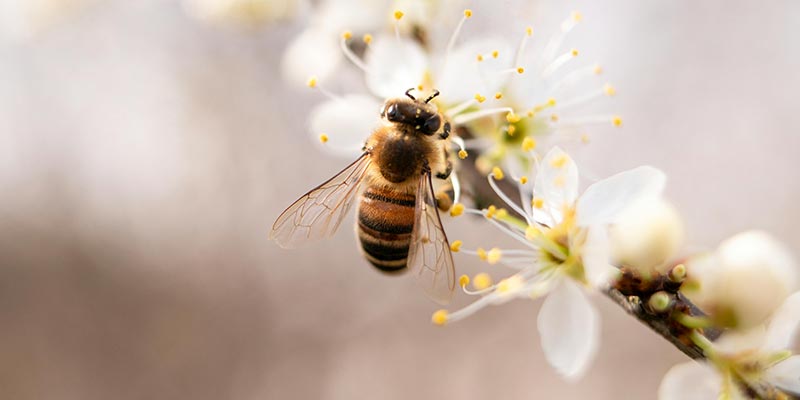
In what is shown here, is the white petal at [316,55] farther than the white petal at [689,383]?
Yes

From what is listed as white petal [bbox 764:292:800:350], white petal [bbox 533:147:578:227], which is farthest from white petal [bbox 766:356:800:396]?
white petal [bbox 533:147:578:227]

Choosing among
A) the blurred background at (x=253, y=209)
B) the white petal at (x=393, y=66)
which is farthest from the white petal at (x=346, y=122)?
the blurred background at (x=253, y=209)

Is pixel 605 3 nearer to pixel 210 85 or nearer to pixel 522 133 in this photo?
pixel 210 85

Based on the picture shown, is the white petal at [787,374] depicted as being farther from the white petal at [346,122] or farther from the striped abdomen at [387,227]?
the white petal at [346,122]

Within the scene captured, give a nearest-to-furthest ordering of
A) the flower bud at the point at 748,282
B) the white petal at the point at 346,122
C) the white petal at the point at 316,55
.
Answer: the flower bud at the point at 748,282
the white petal at the point at 346,122
the white petal at the point at 316,55

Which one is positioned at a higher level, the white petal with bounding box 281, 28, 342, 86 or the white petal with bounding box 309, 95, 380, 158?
the white petal with bounding box 281, 28, 342, 86

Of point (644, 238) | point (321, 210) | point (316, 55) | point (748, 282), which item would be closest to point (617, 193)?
point (644, 238)

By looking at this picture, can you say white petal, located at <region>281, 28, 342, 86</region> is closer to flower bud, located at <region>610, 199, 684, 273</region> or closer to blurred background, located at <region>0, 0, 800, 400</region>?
flower bud, located at <region>610, 199, 684, 273</region>

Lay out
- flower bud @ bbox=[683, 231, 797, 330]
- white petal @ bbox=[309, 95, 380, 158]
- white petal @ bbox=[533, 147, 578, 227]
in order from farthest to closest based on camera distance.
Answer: white petal @ bbox=[309, 95, 380, 158] < white petal @ bbox=[533, 147, 578, 227] < flower bud @ bbox=[683, 231, 797, 330]
